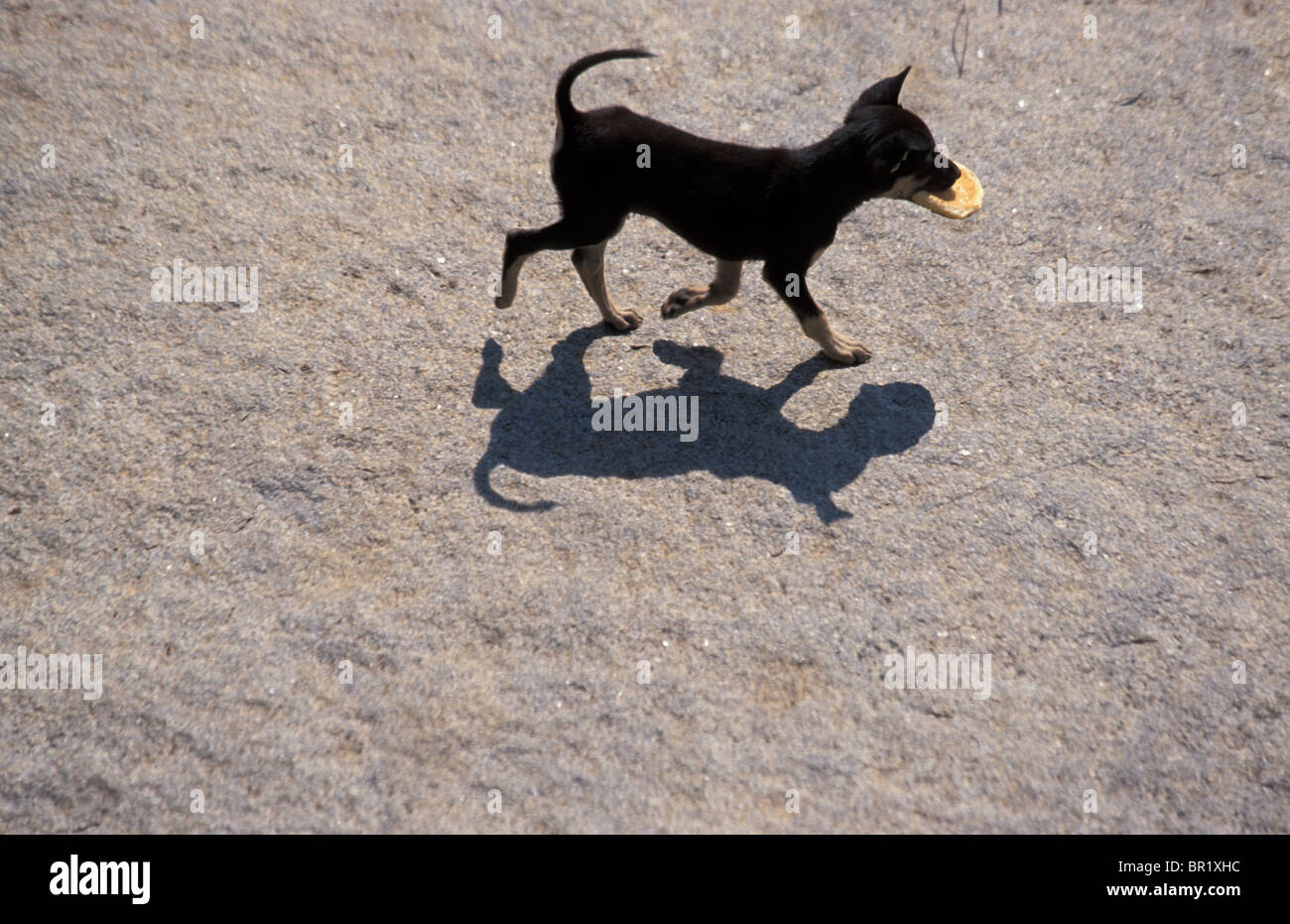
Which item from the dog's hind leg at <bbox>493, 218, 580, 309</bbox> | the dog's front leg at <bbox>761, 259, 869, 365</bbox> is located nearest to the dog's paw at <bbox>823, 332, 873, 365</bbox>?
the dog's front leg at <bbox>761, 259, 869, 365</bbox>

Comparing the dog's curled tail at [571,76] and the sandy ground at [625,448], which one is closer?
the sandy ground at [625,448]

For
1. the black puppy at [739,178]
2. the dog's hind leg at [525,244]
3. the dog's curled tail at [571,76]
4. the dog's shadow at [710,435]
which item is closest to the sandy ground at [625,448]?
the dog's shadow at [710,435]

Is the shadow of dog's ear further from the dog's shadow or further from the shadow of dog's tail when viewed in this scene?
the shadow of dog's tail

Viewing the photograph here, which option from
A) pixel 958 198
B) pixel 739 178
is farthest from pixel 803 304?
pixel 958 198

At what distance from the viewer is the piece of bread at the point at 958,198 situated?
13.4 feet

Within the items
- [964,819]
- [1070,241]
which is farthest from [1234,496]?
[964,819]

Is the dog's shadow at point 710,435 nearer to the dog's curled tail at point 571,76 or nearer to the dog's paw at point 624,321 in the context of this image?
the dog's paw at point 624,321

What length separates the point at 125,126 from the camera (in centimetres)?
525

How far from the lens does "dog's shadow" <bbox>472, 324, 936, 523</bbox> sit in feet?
13.2

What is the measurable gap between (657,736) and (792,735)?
0.46 m

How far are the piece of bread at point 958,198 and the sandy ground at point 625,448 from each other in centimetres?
52

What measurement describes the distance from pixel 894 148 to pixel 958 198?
0.68 metres

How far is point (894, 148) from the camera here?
3643 millimetres

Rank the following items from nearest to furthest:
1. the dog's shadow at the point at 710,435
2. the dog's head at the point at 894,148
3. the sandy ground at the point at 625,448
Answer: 1. the sandy ground at the point at 625,448
2. the dog's head at the point at 894,148
3. the dog's shadow at the point at 710,435
